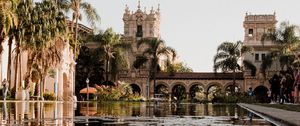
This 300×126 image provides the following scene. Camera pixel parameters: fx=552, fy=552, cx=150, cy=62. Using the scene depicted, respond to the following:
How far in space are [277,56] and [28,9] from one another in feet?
121

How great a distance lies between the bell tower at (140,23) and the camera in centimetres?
8845

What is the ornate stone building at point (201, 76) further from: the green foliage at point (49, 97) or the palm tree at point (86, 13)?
the green foliage at point (49, 97)

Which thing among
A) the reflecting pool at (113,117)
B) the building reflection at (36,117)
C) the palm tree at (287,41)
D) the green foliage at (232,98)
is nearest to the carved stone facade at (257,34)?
the palm tree at (287,41)

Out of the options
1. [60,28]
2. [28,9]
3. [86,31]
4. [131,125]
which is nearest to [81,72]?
[86,31]

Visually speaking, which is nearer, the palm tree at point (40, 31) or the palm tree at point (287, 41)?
the palm tree at point (40, 31)

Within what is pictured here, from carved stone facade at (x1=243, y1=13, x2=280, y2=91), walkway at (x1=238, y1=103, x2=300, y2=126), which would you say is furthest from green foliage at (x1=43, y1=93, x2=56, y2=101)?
carved stone facade at (x1=243, y1=13, x2=280, y2=91)

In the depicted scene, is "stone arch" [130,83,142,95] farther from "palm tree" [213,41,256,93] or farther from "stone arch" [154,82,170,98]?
"palm tree" [213,41,256,93]

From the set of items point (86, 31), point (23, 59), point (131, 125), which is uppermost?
point (86, 31)

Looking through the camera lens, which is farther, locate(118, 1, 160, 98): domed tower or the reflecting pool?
locate(118, 1, 160, 98): domed tower

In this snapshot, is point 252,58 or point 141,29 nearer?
point 252,58

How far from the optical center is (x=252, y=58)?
8256 centimetres

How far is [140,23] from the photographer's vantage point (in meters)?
88.9

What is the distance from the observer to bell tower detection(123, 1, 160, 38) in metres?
88.4

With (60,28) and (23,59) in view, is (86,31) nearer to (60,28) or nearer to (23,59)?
(23,59)
